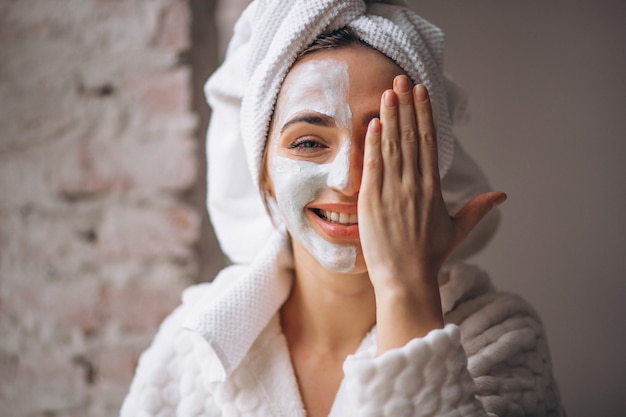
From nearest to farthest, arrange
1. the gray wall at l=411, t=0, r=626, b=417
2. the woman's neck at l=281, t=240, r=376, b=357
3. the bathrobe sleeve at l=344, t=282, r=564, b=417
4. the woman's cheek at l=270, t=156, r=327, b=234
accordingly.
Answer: the bathrobe sleeve at l=344, t=282, r=564, b=417
the woman's cheek at l=270, t=156, r=327, b=234
the woman's neck at l=281, t=240, r=376, b=357
the gray wall at l=411, t=0, r=626, b=417

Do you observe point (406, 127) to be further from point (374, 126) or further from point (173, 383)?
point (173, 383)

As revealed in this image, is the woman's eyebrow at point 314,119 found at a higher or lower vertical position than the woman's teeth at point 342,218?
higher

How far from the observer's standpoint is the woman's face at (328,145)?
0.77 m

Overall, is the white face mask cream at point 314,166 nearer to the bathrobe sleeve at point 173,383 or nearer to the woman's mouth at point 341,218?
the woman's mouth at point 341,218

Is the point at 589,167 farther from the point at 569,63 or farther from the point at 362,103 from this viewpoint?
the point at 362,103

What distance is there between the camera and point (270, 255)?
0.93 m

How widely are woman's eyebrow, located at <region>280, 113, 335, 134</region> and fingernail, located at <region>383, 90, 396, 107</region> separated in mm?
76

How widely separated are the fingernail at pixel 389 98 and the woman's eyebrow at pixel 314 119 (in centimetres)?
8

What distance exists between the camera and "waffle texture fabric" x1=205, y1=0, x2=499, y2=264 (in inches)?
32.0

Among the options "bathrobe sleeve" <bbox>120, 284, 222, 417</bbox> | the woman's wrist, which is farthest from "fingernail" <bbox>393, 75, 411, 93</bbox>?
"bathrobe sleeve" <bbox>120, 284, 222, 417</bbox>

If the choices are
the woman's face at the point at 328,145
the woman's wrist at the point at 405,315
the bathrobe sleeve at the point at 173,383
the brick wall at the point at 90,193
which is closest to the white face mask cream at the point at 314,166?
the woman's face at the point at 328,145

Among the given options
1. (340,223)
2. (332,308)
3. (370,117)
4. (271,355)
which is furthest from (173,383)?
(370,117)

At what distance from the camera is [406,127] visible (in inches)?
28.9

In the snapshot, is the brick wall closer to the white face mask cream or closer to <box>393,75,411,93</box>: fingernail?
the white face mask cream
